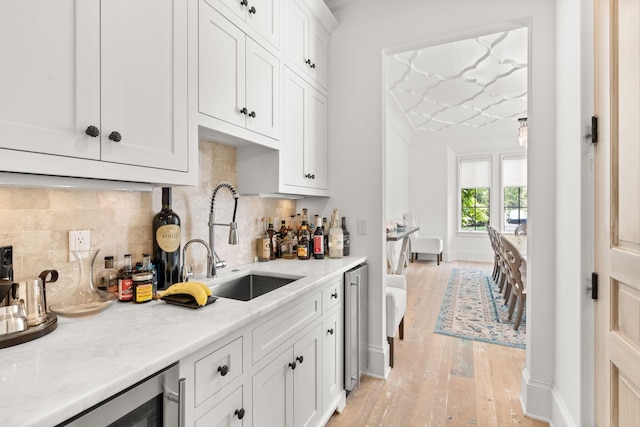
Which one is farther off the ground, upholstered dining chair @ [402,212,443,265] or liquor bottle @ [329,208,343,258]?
liquor bottle @ [329,208,343,258]

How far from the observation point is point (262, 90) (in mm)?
1773

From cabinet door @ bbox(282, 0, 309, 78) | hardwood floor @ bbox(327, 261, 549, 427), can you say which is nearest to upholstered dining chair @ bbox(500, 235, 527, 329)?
hardwood floor @ bbox(327, 261, 549, 427)

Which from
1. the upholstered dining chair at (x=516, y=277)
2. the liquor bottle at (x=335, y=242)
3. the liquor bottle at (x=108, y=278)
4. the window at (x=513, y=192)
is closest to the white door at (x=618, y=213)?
the liquor bottle at (x=335, y=242)

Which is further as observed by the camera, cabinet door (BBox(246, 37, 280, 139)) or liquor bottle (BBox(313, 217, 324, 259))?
liquor bottle (BBox(313, 217, 324, 259))

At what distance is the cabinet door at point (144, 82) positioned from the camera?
103 centimetres

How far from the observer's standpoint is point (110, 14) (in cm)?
103

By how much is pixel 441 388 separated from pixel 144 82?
2.56 meters

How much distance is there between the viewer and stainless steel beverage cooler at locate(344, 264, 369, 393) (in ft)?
6.75

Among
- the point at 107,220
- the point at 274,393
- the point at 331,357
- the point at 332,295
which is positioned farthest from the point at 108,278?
the point at 331,357

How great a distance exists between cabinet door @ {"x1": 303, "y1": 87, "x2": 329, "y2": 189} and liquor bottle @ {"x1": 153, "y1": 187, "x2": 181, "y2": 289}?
100 centimetres

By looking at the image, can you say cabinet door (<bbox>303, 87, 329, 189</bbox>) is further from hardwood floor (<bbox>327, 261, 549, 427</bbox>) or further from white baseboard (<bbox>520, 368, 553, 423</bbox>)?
white baseboard (<bbox>520, 368, 553, 423</bbox>)

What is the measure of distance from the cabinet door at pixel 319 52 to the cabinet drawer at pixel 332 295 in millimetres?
1495

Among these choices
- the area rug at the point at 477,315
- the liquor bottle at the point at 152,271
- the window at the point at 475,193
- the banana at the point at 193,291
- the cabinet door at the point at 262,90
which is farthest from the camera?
the window at the point at 475,193

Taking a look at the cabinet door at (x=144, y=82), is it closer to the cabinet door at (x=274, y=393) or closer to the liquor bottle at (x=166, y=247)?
the liquor bottle at (x=166, y=247)
